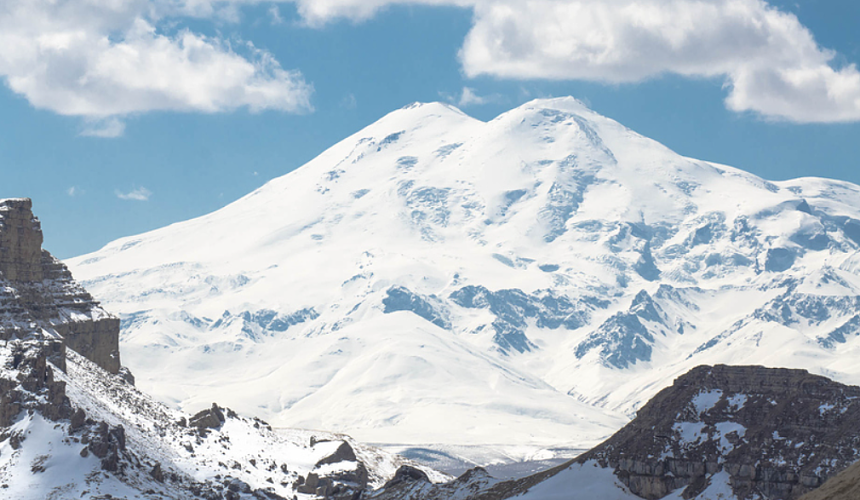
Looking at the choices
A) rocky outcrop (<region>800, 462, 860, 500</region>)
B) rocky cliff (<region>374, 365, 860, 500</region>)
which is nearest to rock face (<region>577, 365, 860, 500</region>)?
rocky cliff (<region>374, 365, 860, 500</region>)

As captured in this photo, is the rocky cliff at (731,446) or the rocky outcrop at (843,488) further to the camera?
the rocky cliff at (731,446)

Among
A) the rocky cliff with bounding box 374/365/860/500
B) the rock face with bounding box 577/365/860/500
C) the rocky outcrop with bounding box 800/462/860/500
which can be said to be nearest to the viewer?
the rocky outcrop with bounding box 800/462/860/500

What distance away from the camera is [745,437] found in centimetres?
18400

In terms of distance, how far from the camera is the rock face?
174m

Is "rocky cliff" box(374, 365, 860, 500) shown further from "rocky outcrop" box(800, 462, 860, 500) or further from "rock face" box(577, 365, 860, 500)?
"rocky outcrop" box(800, 462, 860, 500)

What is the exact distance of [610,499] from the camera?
18650 centimetres

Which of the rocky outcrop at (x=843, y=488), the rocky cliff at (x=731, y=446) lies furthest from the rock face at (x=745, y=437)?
the rocky outcrop at (x=843, y=488)

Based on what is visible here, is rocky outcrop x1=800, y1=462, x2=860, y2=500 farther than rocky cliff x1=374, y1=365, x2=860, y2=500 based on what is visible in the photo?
No

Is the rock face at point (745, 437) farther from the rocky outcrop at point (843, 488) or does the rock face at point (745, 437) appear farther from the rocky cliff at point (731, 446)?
the rocky outcrop at point (843, 488)

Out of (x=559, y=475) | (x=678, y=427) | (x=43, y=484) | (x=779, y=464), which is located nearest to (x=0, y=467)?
(x=43, y=484)

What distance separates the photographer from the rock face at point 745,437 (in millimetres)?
174375

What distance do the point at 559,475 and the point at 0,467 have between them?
83.5 meters

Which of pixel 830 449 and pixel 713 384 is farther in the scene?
pixel 713 384

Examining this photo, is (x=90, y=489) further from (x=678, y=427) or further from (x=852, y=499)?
(x=852, y=499)
